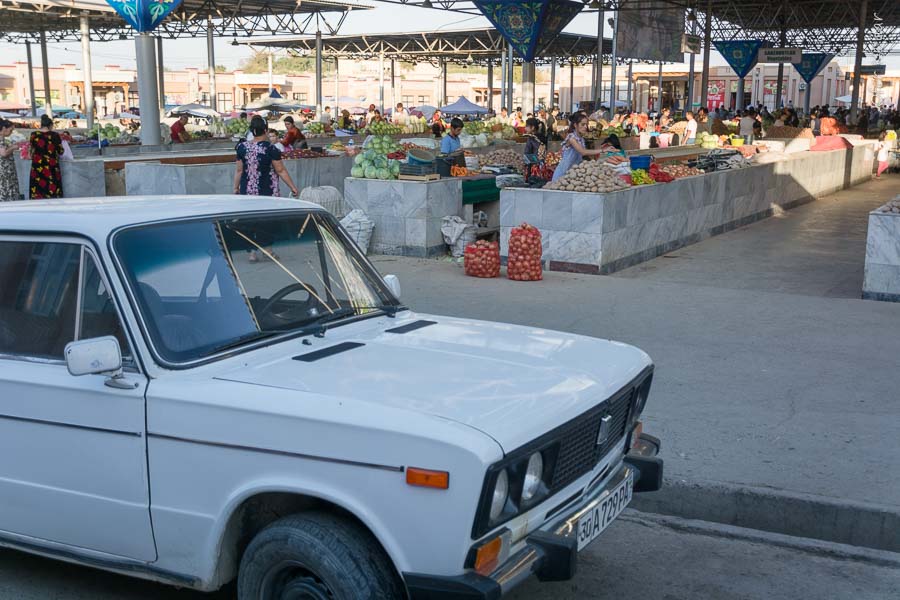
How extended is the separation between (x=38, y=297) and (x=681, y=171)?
12.1 metres

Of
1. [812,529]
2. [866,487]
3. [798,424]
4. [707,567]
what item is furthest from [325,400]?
[798,424]

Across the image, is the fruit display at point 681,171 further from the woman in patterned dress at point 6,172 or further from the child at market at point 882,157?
the child at market at point 882,157

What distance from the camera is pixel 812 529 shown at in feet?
15.9

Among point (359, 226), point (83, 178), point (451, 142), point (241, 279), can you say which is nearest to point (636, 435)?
point (241, 279)

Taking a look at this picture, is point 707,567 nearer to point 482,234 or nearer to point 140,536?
point 140,536

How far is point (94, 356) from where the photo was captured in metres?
3.21

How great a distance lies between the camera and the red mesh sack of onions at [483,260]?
37.1 ft

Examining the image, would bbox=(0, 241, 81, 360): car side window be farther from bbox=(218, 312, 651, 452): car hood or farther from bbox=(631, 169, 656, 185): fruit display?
bbox=(631, 169, 656, 185): fruit display

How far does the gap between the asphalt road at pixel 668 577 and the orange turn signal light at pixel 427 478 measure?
1.42m

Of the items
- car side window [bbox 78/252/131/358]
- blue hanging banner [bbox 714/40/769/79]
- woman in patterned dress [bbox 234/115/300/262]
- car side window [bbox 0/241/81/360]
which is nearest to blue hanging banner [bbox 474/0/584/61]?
woman in patterned dress [bbox 234/115/300/262]

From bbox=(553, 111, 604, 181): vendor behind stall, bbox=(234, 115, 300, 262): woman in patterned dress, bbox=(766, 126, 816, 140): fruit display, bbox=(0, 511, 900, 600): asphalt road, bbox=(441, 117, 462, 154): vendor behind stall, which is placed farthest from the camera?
bbox=(766, 126, 816, 140): fruit display

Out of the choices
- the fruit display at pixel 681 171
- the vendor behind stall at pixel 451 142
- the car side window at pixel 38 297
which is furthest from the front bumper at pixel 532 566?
the vendor behind stall at pixel 451 142

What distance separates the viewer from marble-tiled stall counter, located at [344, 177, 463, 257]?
1275cm

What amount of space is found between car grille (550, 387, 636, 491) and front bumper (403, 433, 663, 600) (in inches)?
4.5
